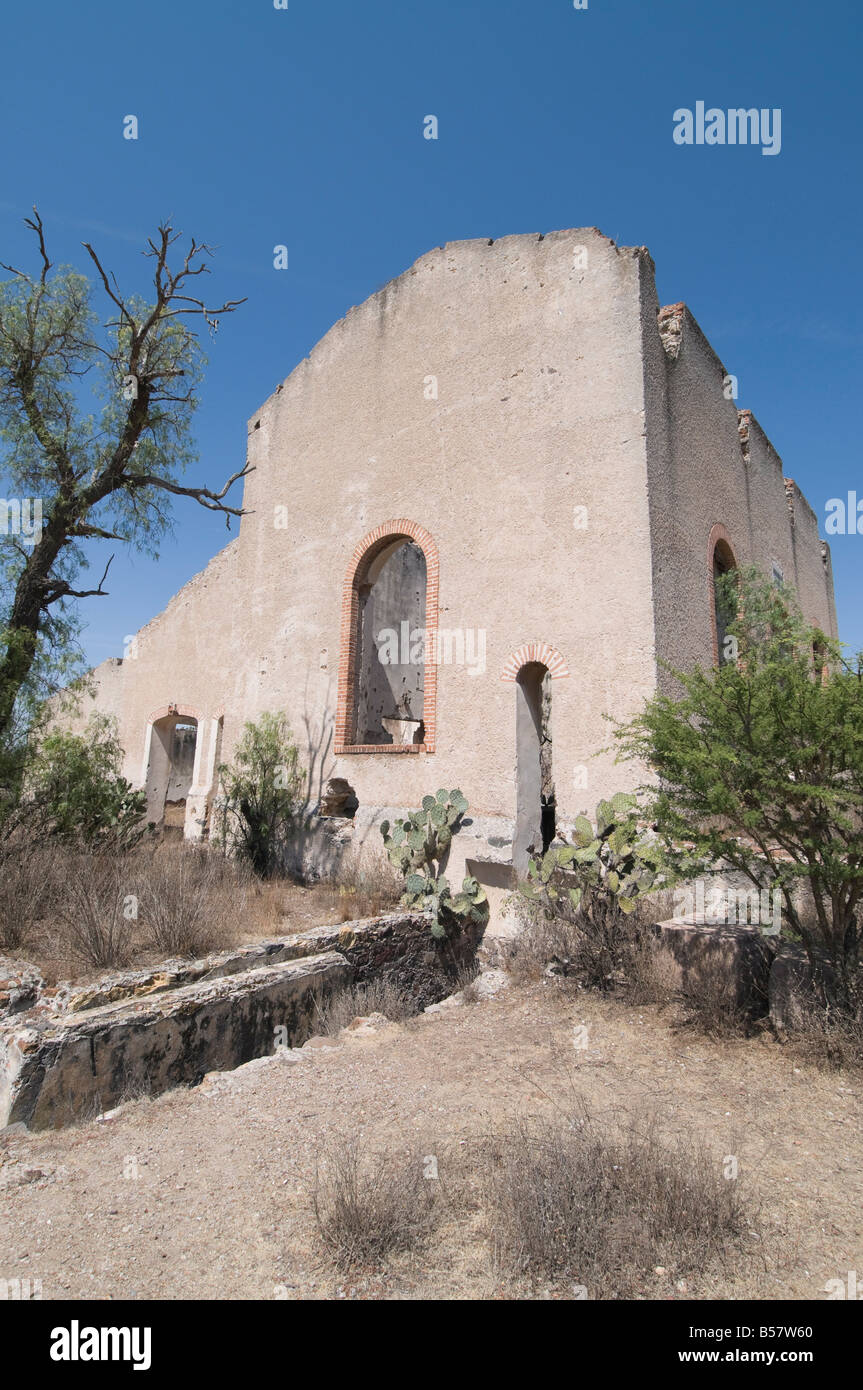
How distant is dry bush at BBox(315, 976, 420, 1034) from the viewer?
5746mm

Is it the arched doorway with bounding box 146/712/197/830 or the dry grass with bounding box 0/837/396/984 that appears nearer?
the dry grass with bounding box 0/837/396/984

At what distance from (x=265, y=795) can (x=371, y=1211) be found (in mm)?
7670

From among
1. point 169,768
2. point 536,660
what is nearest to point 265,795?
point 536,660

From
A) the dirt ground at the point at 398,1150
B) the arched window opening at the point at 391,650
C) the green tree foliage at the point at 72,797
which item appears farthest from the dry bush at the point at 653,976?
the green tree foliage at the point at 72,797

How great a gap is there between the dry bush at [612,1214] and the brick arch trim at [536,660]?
504cm

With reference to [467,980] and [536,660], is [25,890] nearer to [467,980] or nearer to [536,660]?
[467,980]

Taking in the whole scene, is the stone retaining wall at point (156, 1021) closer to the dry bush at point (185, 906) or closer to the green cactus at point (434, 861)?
the dry bush at point (185, 906)

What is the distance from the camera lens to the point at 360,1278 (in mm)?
2766

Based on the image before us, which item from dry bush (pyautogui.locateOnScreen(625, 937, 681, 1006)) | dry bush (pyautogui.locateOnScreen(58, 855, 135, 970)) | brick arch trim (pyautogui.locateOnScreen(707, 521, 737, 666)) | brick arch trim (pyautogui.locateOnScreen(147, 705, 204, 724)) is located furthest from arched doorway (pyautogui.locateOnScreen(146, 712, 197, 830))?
dry bush (pyautogui.locateOnScreen(625, 937, 681, 1006))

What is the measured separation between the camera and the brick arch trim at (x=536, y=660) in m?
7.94

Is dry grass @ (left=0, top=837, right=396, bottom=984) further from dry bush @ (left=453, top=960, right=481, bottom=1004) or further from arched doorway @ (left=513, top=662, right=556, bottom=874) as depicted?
arched doorway @ (left=513, top=662, right=556, bottom=874)

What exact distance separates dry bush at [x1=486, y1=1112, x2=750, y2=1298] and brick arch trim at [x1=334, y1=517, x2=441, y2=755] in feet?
19.3

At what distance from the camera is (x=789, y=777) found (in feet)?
15.4

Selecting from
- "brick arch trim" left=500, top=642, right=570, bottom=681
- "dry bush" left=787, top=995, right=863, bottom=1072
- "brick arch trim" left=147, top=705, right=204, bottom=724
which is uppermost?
"brick arch trim" left=147, top=705, right=204, bottom=724
